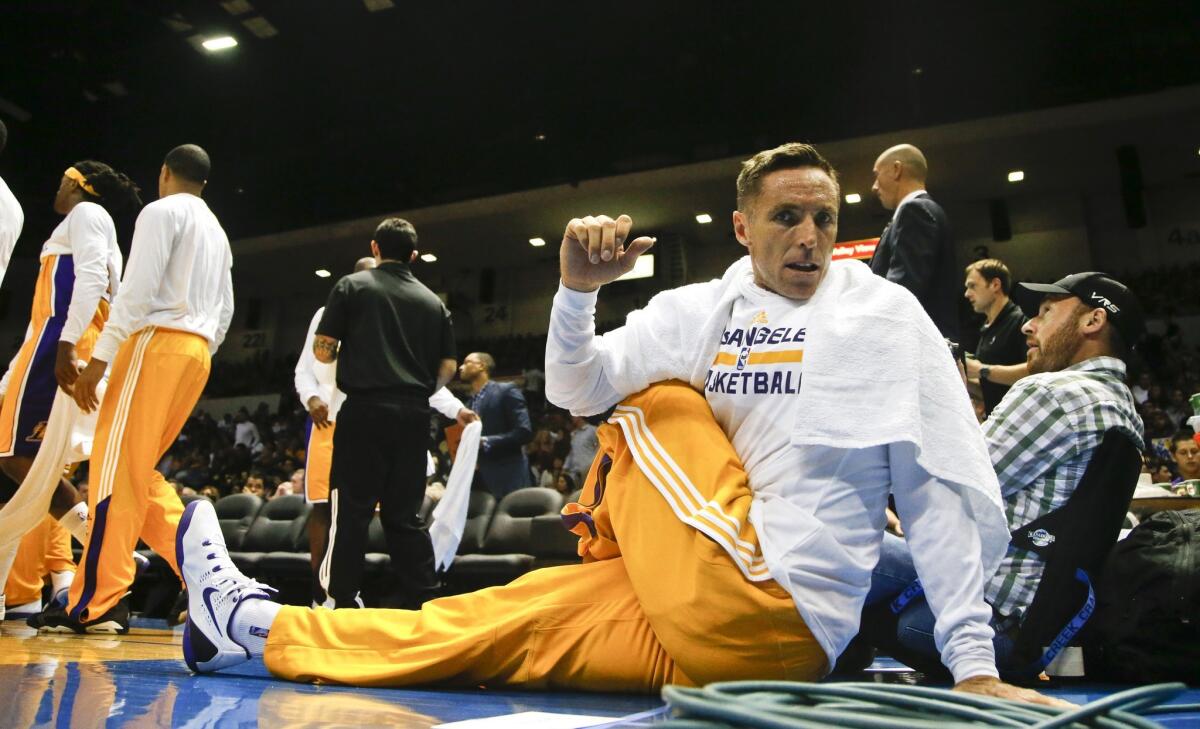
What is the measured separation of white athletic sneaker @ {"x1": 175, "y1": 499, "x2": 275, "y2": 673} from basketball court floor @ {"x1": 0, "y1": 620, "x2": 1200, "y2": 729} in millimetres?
46

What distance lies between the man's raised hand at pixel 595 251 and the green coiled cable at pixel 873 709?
2.62 ft

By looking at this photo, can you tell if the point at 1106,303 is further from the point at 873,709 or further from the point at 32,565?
the point at 32,565

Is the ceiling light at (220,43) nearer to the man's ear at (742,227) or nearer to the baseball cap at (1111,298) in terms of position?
the man's ear at (742,227)

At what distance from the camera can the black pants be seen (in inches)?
118

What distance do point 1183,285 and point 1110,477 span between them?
42.6ft

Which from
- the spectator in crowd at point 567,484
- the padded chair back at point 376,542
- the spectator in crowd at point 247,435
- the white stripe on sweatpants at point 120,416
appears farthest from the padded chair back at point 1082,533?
the spectator in crowd at point 247,435

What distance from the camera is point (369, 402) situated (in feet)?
10.3

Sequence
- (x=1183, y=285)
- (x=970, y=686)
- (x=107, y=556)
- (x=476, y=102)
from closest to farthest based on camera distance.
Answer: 1. (x=970, y=686)
2. (x=107, y=556)
3. (x=476, y=102)
4. (x=1183, y=285)

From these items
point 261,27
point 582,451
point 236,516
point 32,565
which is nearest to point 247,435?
point 261,27

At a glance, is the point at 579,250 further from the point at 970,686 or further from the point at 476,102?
the point at 476,102

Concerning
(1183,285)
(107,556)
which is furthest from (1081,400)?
(1183,285)

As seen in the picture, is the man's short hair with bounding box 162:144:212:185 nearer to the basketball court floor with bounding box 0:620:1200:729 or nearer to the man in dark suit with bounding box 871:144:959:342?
the basketball court floor with bounding box 0:620:1200:729

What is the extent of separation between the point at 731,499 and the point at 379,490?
1.97 m

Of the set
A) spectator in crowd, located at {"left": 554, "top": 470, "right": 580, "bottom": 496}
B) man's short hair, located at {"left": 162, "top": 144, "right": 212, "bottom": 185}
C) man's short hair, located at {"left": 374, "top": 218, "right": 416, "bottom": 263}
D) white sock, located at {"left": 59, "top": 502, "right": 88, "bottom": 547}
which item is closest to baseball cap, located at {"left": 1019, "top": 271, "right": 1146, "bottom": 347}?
man's short hair, located at {"left": 374, "top": 218, "right": 416, "bottom": 263}
